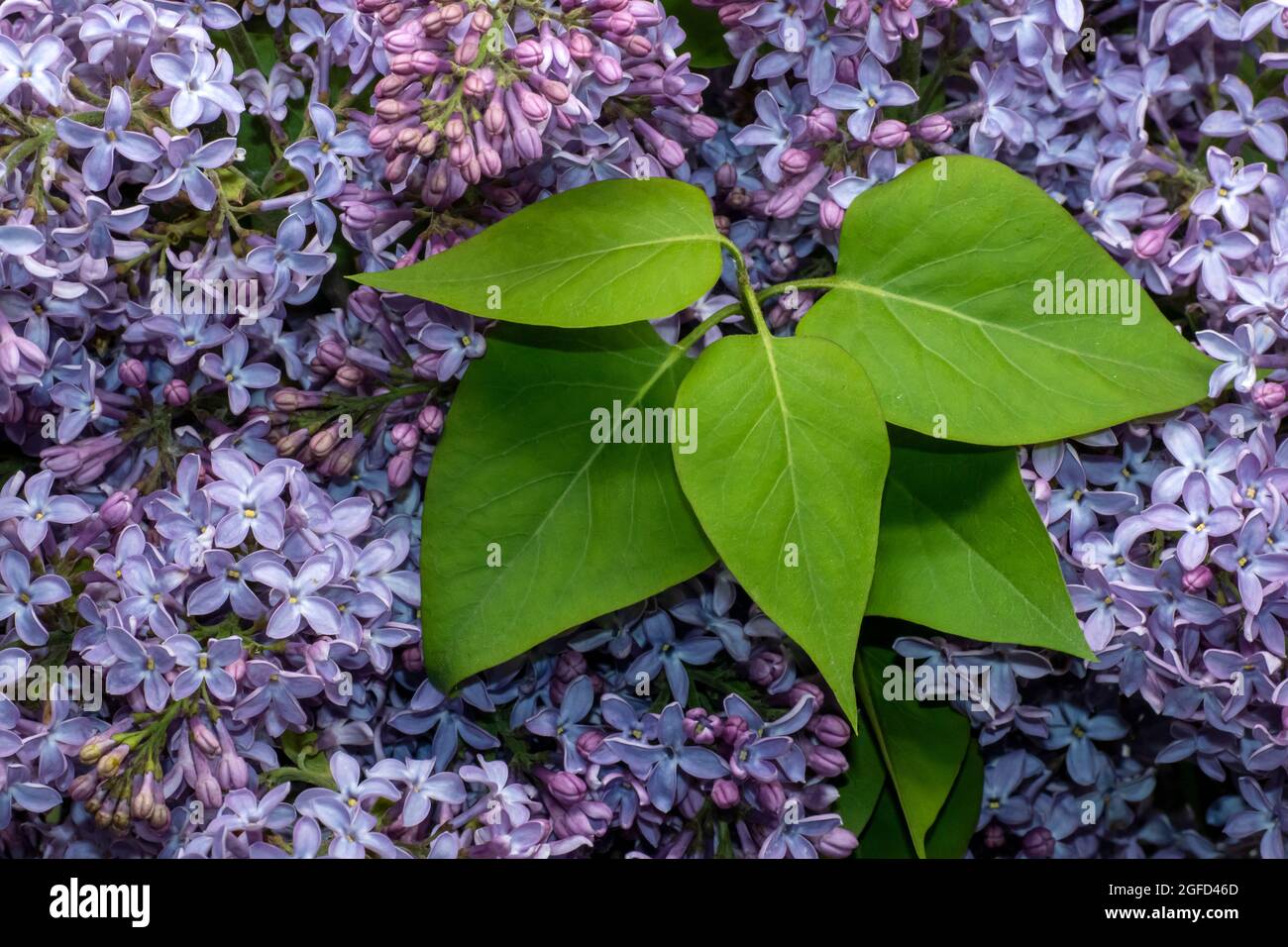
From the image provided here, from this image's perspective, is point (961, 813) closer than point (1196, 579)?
No

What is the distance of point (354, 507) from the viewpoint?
93 centimetres

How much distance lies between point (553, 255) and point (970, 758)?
0.55 m

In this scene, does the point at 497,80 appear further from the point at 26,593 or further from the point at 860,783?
the point at 860,783

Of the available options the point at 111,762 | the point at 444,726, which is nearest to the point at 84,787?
the point at 111,762

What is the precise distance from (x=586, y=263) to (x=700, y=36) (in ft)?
0.83

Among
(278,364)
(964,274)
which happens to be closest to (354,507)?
(278,364)

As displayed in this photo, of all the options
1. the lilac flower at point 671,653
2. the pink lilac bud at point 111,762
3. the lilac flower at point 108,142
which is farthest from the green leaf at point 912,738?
the lilac flower at point 108,142

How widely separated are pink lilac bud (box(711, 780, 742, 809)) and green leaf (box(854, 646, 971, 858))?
0.13 metres

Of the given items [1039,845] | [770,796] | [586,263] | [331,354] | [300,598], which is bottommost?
[1039,845]

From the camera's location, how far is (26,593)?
0.90 m

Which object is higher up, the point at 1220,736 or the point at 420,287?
the point at 420,287

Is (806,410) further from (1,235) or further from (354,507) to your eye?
(1,235)

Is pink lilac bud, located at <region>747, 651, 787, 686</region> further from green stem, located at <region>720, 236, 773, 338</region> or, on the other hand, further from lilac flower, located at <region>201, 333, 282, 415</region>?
lilac flower, located at <region>201, 333, 282, 415</region>

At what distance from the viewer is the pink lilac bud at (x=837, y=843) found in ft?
3.12
